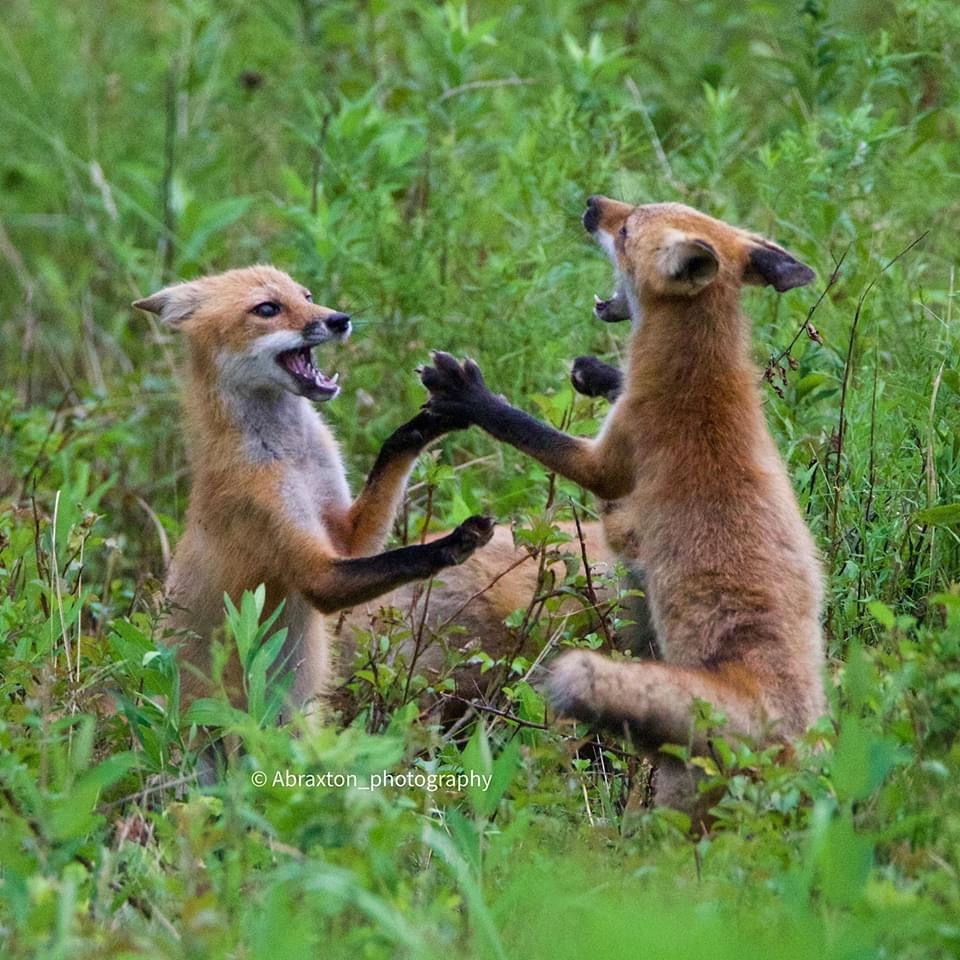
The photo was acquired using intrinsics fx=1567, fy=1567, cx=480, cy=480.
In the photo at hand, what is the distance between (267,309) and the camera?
270 inches

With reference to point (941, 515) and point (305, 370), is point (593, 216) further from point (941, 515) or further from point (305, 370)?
point (941, 515)

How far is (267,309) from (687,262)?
1.90 meters

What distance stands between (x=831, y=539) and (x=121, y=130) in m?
7.94

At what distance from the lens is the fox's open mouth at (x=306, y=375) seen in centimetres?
671

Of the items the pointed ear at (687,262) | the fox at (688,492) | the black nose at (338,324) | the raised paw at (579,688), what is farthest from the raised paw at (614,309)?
the raised paw at (579,688)

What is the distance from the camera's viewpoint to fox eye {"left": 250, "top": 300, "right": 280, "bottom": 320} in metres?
6.85

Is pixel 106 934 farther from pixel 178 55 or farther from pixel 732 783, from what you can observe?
pixel 178 55

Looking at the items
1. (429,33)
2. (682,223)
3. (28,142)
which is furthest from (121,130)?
(682,223)

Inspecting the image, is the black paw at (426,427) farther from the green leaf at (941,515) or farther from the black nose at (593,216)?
the green leaf at (941,515)

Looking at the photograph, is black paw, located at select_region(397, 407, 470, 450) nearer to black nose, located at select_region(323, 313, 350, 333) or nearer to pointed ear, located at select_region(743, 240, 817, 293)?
black nose, located at select_region(323, 313, 350, 333)

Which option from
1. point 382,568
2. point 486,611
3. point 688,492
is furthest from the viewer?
point 486,611

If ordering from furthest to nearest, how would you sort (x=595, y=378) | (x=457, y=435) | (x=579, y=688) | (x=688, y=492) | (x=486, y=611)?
(x=457, y=435) < (x=486, y=611) < (x=595, y=378) < (x=688, y=492) < (x=579, y=688)

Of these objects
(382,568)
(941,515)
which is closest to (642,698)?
(382,568)

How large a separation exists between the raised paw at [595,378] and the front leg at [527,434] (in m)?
0.65
